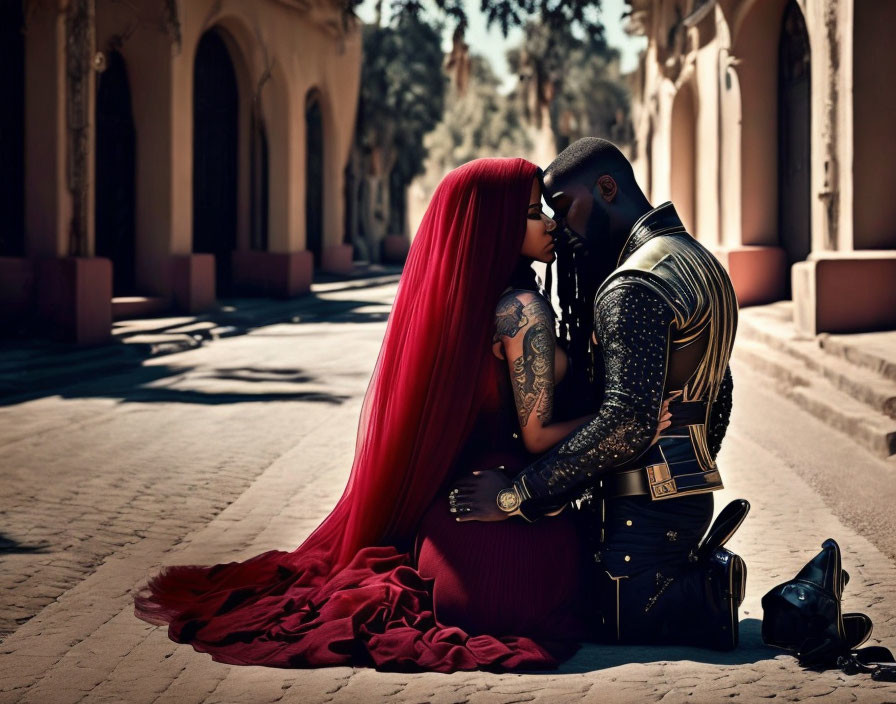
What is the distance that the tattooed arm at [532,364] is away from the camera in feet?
12.9

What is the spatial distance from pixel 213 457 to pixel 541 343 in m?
4.38

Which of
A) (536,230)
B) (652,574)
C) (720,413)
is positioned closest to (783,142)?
(720,413)

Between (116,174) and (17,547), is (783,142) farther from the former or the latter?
(17,547)

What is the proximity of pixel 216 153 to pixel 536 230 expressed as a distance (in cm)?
1855

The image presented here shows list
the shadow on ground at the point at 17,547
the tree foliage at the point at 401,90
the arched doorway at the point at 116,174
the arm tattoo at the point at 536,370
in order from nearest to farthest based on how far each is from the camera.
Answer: the arm tattoo at the point at 536,370 < the shadow on ground at the point at 17,547 < the arched doorway at the point at 116,174 < the tree foliage at the point at 401,90

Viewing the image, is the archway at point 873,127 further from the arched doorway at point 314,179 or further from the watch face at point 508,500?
the arched doorway at point 314,179

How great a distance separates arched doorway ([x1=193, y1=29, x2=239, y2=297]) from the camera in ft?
69.5

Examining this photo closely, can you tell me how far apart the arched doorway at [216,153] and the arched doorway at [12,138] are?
620cm

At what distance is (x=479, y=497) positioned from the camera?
388cm

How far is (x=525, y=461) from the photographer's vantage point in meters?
4.05

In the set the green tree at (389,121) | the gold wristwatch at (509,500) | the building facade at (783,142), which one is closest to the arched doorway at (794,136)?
the building facade at (783,142)

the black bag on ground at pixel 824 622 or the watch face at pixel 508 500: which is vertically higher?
the watch face at pixel 508 500

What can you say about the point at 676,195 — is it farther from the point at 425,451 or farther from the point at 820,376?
the point at 425,451

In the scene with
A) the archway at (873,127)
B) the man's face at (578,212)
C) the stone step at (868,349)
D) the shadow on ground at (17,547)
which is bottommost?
the shadow on ground at (17,547)
